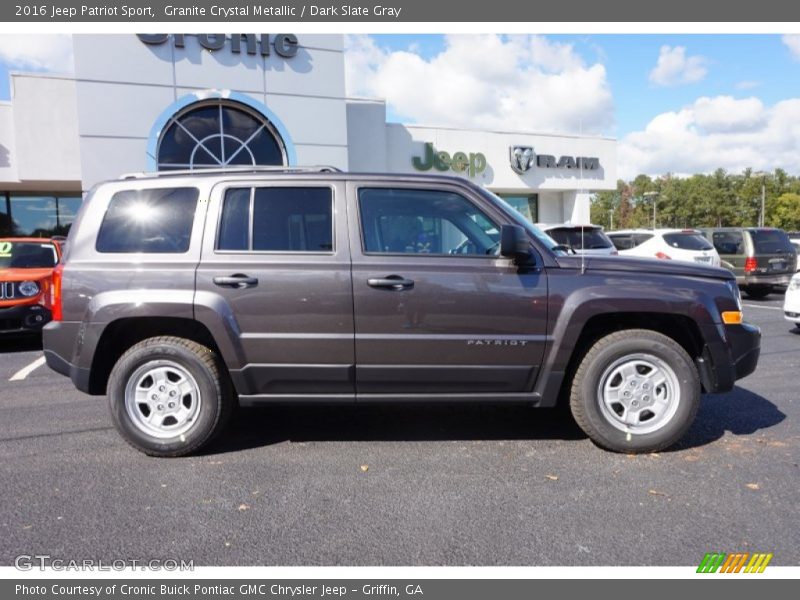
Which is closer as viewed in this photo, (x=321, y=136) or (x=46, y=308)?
(x=46, y=308)

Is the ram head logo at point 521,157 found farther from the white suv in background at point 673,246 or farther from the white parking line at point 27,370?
the white parking line at point 27,370

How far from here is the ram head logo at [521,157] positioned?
2128 cm

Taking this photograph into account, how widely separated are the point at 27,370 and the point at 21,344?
7.66ft

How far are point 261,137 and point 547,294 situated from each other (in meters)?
13.5

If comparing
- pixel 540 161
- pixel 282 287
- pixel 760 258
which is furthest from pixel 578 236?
pixel 540 161

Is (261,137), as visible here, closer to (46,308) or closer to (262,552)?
(46,308)

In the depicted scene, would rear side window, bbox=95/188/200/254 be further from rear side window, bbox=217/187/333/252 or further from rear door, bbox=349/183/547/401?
rear door, bbox=349/183/547/401

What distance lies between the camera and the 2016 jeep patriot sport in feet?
11.8

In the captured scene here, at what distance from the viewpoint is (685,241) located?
38.8 ft

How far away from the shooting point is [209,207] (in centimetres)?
376

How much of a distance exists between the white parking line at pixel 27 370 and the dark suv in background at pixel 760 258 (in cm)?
1383

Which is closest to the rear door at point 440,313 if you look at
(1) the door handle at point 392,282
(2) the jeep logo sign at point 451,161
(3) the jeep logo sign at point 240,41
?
(1) the door handle at point 392,282

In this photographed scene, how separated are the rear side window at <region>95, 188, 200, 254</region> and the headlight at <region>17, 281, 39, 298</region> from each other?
15.9ft

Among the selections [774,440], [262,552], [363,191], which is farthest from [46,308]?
[774,440]
